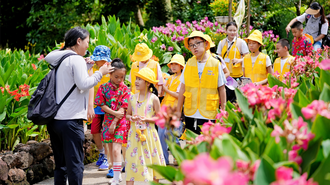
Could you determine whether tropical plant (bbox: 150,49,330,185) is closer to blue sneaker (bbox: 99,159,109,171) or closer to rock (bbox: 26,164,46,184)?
rock (bbox: 26,164,46,184)

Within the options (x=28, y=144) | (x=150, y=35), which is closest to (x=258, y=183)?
(x=28, y=144)

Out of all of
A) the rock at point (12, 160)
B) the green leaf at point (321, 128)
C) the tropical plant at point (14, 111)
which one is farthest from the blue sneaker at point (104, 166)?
the green leaf at point (321, 128)

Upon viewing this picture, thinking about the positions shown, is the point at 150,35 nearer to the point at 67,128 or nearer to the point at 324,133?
A: the point at 67,128

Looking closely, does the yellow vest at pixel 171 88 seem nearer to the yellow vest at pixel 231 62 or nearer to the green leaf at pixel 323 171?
the yellow vest at pixel 231 62

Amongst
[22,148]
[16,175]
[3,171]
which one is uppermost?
[22,148]

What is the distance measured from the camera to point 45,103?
3.10 metres

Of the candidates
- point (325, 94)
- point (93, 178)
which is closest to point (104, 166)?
point (93, 178)

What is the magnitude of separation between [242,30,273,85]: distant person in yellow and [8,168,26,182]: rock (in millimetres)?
3483

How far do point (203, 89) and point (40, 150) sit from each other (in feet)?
7.32

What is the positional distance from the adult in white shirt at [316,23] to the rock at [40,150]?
473 cm

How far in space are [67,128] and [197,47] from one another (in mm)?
1756

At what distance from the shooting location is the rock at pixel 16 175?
382 cm

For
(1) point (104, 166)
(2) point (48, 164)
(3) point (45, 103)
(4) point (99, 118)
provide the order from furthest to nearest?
(4) point (99, 118) → (1) point (104, 166) → (2) point (48, 164) → (3) point (45, 103)

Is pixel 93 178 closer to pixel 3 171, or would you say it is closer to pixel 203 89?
pixel 3 171
